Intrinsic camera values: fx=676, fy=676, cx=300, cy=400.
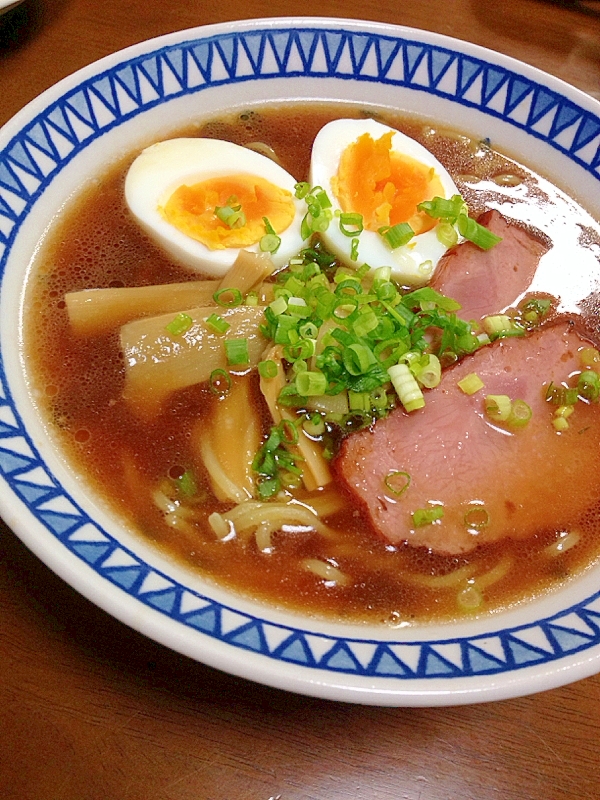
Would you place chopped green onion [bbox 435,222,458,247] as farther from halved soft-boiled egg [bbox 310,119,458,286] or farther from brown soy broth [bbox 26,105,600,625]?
brown soy broth [bbox 26,105,600,625]

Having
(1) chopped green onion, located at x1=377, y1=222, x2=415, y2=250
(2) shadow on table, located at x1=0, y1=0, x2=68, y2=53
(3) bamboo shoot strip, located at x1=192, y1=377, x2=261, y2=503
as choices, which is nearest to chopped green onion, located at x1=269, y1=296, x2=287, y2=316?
(3) bamboo shoot strip, located at x1=192, y1=377, x2=261, y2=503

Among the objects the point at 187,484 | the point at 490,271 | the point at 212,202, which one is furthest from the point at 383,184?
the point at 187,484

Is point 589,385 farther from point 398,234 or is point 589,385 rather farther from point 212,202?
point 212,202

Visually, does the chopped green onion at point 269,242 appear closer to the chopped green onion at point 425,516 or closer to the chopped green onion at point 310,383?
the chopped green onion at point 310,383

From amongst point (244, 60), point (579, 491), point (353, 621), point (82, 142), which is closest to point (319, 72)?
point (244, 60)

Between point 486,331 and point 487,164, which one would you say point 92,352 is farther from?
point 487,164
